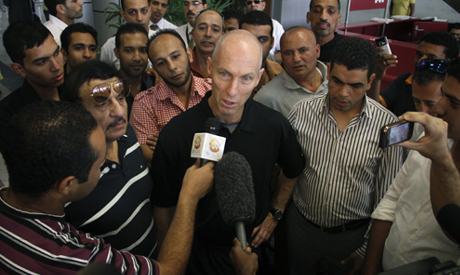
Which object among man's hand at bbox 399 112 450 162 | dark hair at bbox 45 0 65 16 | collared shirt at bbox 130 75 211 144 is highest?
dark hair at bbox 45 0 65 16

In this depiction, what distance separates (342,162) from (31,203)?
4.96ft

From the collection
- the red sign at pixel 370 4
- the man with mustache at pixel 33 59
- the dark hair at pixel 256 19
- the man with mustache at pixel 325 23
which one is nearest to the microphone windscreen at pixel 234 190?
the man with mustache at pixel 33 59

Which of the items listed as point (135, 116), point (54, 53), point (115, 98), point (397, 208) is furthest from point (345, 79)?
point (54, 53)

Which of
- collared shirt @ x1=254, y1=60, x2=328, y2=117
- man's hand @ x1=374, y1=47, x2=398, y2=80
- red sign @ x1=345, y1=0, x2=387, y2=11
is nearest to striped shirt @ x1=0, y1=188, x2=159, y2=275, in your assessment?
collared shirt @ x1=254, y1=60, x2=328, y2=117

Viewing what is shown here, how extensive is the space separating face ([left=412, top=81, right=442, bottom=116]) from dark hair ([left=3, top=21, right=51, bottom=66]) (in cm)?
252

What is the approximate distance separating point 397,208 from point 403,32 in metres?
7.91

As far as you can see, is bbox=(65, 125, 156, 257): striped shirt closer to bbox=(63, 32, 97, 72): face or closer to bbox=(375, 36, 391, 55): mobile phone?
bbox=(63, 32, 97, 72): face

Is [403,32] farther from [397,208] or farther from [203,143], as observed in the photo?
[203,143]

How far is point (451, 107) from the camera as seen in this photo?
4.00 ft

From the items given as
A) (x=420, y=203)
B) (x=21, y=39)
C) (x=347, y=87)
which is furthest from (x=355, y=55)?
(x=21, y=39)

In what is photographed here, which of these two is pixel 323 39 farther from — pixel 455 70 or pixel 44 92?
pixel 44 92

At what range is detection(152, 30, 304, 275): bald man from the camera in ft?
4.98

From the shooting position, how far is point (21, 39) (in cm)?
210

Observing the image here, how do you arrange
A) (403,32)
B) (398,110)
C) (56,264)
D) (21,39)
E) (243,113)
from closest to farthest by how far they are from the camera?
1. (56,264)
2. (243,113)
3. (21,39)
4. (398,110)
5. (403,32)
